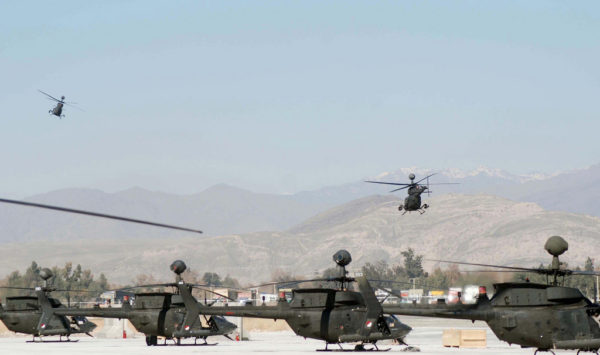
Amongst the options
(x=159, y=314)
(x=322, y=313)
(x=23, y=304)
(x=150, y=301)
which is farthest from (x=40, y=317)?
(x=322, y=313)

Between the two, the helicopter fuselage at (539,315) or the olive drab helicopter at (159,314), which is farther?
the olive drab helicopter at (159,314)

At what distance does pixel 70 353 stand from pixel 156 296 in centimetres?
795

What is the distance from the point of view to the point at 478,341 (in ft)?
195

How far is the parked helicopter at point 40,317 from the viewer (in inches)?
2547

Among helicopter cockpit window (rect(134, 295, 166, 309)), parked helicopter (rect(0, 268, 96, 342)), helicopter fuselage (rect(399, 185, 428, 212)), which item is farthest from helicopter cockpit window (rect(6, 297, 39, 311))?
helicopter fuselage (rect(399, 185, 428, 212))

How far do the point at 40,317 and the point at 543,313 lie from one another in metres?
34.3

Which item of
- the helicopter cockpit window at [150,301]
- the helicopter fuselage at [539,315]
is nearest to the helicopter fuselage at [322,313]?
the helicopter fuselage at [539,315]

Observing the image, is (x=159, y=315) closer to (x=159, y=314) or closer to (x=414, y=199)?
(x=159, y=314)

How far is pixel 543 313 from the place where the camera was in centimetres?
4222

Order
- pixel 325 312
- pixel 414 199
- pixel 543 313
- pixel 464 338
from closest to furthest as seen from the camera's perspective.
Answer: pixel 543 313 < pixel 325 312 < pixel 464 338 < pixel 414 199

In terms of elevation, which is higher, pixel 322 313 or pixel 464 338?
pixel 322 313

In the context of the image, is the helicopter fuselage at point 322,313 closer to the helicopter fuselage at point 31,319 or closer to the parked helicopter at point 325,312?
the parked helicopter at point 325,312

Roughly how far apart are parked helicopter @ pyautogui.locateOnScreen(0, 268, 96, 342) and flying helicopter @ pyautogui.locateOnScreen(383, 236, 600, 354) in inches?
1147

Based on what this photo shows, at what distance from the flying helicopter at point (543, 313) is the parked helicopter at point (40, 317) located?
29140 mm
